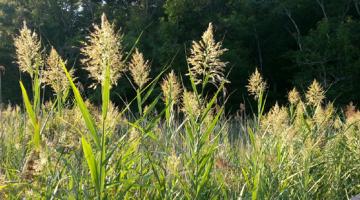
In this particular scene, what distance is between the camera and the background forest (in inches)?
687

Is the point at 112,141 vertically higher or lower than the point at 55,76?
lower

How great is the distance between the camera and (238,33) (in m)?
18.8

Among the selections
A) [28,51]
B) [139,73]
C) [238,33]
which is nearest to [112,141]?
[139,73]

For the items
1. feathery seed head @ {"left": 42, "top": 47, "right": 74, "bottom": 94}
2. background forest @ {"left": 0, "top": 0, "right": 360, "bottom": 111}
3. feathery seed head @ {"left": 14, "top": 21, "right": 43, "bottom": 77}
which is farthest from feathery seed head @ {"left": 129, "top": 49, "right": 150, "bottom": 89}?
background forest @ {"left": 0, "top": 0, "right": 360, "bottom": 111}

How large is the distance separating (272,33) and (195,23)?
3.44 m

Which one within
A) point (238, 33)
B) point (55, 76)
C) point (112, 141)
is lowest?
point (112, 141)

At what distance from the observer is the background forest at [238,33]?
17438 mm

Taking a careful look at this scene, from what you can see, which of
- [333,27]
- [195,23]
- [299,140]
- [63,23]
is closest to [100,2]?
[63,23]

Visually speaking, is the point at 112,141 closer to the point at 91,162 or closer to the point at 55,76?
the point at 55,76

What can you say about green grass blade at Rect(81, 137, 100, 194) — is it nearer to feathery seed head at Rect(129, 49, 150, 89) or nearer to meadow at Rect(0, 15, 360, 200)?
meadow at Rect(0, 15, 360, 200)

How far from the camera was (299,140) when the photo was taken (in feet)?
11.3

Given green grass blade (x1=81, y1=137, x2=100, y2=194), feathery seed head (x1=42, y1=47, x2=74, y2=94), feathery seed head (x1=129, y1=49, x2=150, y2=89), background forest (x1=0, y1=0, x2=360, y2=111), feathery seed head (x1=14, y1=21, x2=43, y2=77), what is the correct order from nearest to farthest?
green grass blade (x1=81, y1=137, x2=100, y2=194)
feathery seed head (x1=14, y1=21, x2=43, y2=77)
feathery seed head (x1=42, y1=47, x2=74, y2=94)
feathery seed head (x1=129, y1=49, x2=150, y2=89)
background forest (x1=0, y1=0, x2=360, y2=111)

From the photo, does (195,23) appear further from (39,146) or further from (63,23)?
(39,146)

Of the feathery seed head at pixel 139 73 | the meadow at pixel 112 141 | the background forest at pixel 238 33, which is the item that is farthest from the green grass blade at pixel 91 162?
the background forest at pixel 238 33
